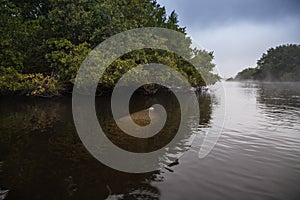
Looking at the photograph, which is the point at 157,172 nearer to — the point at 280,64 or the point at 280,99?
the point at 280,99

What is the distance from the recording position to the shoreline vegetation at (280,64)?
118875mm

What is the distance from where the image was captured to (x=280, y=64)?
125m

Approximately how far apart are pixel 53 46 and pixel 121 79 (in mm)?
9539

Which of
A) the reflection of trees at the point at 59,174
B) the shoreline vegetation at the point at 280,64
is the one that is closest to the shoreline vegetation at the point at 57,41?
the reflection of trees at the point at 59,174

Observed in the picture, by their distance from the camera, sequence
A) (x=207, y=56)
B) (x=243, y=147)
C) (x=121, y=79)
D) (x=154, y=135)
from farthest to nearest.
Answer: (x=207, y=56), (x=121, y=79), (x=154, y=135), (x=243, y=147)

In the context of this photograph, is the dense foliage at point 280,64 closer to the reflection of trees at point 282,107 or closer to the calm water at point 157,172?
the reflection of trees at point 282,107

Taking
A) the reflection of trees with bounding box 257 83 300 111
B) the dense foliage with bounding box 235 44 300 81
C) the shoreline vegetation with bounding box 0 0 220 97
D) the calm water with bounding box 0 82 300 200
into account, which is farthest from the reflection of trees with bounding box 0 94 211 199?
the dense foliage with bounding box 235 44 300 81

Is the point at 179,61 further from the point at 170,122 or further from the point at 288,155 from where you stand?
the point at 288,155

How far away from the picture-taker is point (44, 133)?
43.9 feet

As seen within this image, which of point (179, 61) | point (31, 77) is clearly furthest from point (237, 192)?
point (179, 61)

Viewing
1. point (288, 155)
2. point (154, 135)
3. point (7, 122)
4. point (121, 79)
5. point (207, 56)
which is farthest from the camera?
point (207, 56)

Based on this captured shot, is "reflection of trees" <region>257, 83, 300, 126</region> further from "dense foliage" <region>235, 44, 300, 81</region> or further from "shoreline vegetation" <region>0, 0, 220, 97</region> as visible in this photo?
"dense foliage" <region>235, 44, 300, 81</region>

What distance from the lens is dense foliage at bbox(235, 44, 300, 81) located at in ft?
392

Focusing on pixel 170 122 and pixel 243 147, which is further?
pixel 170 122
